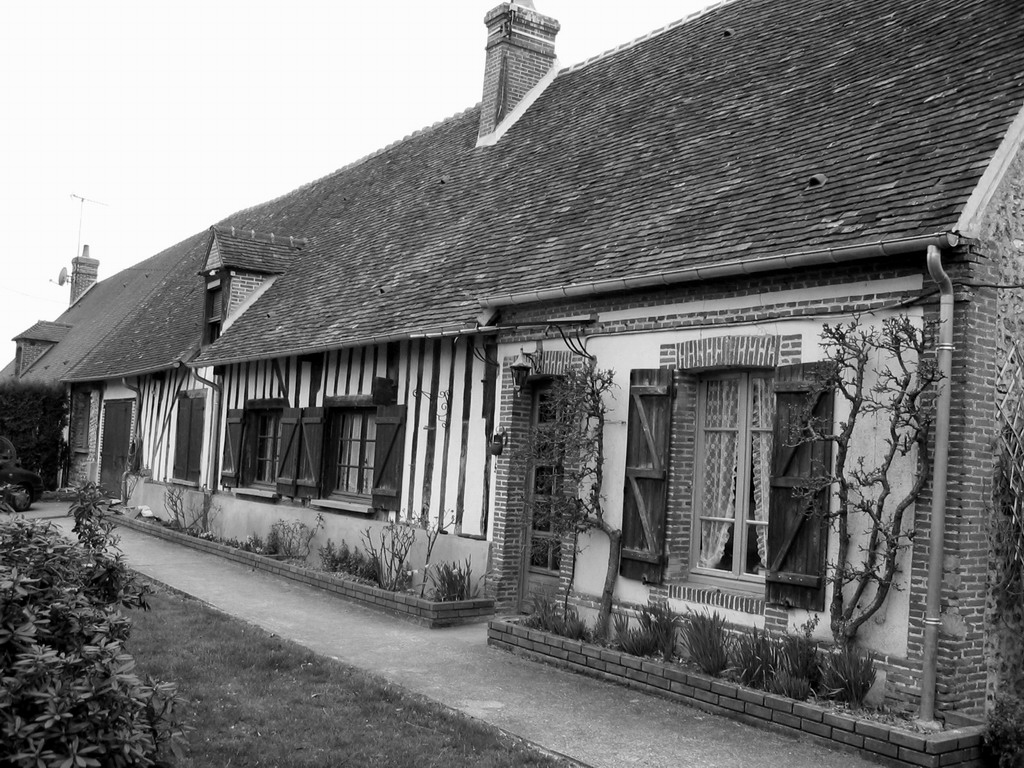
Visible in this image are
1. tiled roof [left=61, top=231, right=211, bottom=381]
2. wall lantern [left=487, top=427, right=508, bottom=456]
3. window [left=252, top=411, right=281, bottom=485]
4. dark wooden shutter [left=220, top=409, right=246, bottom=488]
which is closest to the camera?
wall lantern [left=487, top=427, right=508, bottom=456]

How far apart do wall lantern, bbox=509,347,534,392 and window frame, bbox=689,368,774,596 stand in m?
2.09

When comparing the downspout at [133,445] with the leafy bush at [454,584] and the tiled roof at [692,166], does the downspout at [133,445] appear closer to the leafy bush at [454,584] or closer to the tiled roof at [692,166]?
the tiled roof at [692,166]

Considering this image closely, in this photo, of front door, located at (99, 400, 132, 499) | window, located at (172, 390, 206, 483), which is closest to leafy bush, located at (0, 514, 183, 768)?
window, located at (172, 390, 206, 483)

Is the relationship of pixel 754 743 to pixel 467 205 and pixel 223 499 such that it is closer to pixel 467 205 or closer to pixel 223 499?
pixel 467 205

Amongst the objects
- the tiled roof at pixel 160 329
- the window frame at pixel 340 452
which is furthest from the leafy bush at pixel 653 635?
the tiled roof at pixel 160 329

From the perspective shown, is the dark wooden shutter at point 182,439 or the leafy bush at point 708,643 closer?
the leafy bush at point 708,643

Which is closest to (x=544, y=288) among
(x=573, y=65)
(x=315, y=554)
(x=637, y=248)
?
(x=637, y=248)

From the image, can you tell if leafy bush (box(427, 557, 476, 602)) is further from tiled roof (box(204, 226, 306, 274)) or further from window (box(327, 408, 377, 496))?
tiled roof (box(204, 226, 306, 274))

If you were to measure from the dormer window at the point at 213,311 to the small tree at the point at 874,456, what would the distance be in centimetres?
1287

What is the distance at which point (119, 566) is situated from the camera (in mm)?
5691

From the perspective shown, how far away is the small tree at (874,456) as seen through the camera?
6320 mm

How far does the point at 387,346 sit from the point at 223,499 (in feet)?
18.3

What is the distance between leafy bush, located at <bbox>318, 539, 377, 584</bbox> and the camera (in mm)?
11547

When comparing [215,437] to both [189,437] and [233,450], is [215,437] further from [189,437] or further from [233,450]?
[189,437]
